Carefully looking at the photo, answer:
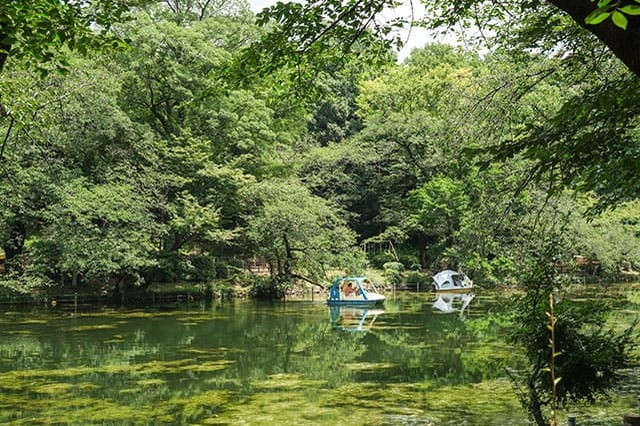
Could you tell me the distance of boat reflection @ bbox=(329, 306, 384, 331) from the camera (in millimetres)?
14008

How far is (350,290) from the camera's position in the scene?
1944 cm

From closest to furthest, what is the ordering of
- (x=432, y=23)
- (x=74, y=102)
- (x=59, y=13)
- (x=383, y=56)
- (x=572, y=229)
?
1. (x=59, y=13)
2. (x=383, y=56)
3. (x=432, y=23)
4. (x=74, y=102)
5. (x=572, y=229)

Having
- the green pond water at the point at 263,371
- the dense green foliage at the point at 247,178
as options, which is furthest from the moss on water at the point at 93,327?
the dense green foliage at the point at 247,178

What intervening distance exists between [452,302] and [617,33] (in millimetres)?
18645

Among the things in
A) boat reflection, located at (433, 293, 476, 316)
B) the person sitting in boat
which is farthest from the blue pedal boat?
Answer: boat reflection, located at (433, 293, 476, 316)

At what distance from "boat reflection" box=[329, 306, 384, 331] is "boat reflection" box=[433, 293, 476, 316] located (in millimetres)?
2048

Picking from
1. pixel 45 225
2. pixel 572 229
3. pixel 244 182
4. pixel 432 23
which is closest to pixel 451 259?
pixel 572 229

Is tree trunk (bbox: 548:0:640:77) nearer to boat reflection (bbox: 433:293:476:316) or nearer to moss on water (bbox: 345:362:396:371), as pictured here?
moss on water (bbox: 345:362:396:371)

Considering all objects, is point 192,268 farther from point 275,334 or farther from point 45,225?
point 275,334

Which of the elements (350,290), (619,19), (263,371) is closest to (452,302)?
(350,290)

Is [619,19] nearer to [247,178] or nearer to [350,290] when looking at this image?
[350,290]

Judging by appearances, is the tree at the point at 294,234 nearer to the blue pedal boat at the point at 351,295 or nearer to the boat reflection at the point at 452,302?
the blue pedal boat at the point at 351,295

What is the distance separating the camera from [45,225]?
693 inches

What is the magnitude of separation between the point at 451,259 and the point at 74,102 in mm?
15832
